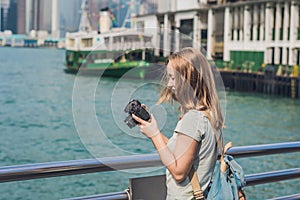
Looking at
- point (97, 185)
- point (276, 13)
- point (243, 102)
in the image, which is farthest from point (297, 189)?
point (276, 13)

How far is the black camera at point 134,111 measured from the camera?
5.47 feet

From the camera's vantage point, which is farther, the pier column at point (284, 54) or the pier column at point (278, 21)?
the pier column at point (278, 21)

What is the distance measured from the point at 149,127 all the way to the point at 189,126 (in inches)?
4.6

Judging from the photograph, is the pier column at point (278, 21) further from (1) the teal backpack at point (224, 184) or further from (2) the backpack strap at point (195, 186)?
(2) the backpack strap at point (195, 186)

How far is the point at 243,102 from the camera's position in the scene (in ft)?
118

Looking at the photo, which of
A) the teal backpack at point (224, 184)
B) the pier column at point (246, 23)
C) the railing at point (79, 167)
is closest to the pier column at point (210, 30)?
the pier column at point (246, 23)

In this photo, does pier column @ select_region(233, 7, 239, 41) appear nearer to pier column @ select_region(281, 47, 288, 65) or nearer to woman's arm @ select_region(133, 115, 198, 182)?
pier column @ select_region(281, 47, 288, 65)

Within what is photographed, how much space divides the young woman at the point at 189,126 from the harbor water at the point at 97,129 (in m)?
0.08

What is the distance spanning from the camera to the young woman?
173cm

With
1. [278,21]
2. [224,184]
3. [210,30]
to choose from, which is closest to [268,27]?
[278,21]

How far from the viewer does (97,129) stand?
5.90ft

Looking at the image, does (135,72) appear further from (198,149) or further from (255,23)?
(255,23)

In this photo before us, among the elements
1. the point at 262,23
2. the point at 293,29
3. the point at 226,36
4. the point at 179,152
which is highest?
the point at 262,23

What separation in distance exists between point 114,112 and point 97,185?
1358cm
